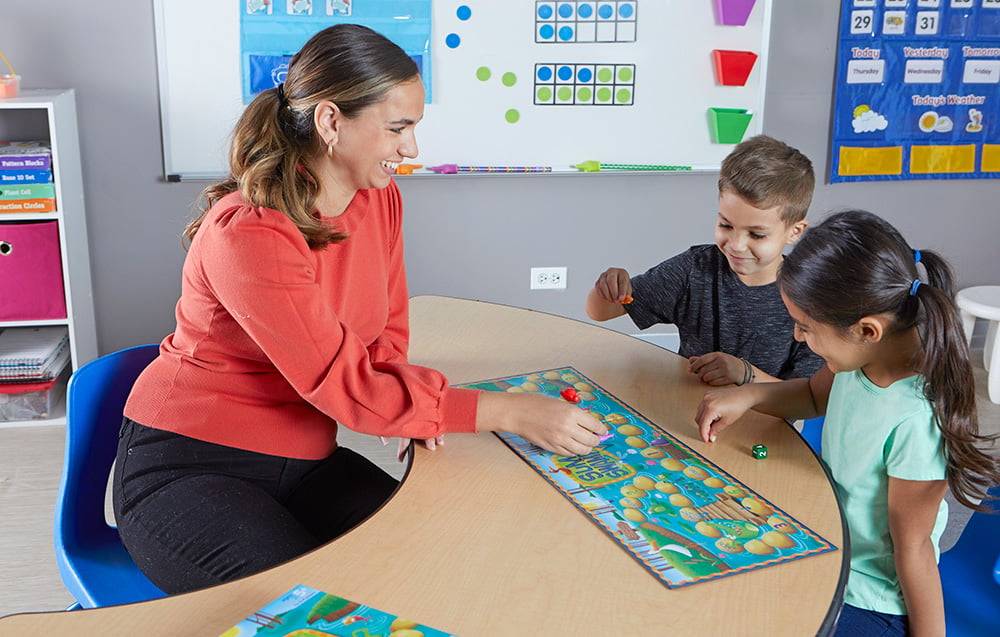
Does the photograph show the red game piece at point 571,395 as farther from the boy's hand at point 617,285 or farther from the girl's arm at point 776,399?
the boy's hand at point 617,285

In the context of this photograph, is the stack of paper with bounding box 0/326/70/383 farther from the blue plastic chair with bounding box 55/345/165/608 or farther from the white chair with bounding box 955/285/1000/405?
the white chair with bounding box 955/285/1000/405

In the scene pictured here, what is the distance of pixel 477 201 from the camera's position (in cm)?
354

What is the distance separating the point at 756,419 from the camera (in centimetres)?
164

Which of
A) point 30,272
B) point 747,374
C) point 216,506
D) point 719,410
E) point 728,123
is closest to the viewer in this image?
point 216,506

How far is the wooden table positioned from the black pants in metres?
0.16

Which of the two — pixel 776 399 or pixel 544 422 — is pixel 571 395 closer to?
pixel 544 422

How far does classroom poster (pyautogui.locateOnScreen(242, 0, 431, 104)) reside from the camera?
10.5 ft

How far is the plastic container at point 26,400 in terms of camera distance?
10.1ft

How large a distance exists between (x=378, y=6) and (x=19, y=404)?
1.68 m

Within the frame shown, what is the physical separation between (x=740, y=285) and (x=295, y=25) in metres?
1.88

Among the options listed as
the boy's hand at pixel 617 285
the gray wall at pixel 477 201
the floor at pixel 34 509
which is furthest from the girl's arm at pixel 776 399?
the gray wall at pixel 477 201

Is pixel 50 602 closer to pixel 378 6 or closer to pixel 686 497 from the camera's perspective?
pixel 686 497

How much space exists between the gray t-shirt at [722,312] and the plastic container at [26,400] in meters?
1.97

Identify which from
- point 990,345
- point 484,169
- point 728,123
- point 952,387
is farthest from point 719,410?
point 990,345
